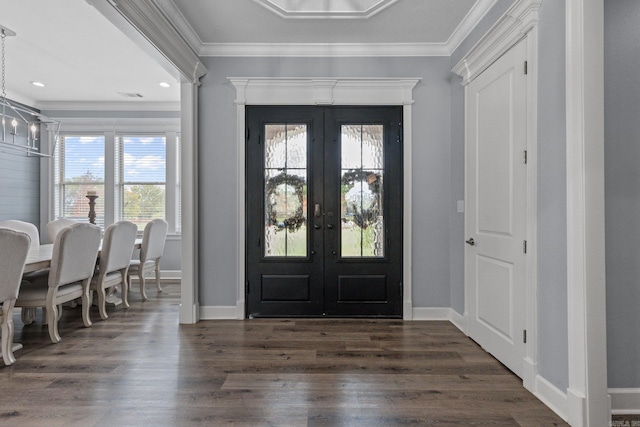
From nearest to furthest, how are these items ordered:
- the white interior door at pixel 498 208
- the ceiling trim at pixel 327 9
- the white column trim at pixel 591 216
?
the white column trim at pixel 591 216
the white interior door at pixel 498 208
the ceiling trim at pixel 327 9

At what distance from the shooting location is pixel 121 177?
234 inches

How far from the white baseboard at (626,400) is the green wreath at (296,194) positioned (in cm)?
268

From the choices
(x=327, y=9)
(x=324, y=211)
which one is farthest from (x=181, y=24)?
(x=324, y=211)

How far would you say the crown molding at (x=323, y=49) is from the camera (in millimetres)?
3641

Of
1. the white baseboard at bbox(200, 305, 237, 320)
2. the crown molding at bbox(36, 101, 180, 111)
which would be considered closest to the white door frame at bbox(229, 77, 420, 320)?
the white baseboard at bbox(200, 305, 237, 320)

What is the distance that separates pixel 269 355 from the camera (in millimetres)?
2793

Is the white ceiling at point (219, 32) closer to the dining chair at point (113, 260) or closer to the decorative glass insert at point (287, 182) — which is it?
the decorative glass insert at point (287, 182)

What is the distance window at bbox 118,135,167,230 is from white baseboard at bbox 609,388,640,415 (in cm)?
583

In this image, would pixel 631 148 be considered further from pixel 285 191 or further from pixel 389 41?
pixel 285 191

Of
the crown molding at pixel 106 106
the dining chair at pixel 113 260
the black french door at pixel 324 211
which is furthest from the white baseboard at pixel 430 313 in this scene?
the crown molding at pixel 106 106

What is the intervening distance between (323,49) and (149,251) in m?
3.34

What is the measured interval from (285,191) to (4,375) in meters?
2.56

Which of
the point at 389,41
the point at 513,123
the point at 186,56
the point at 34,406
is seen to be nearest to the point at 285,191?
the point at 186,56

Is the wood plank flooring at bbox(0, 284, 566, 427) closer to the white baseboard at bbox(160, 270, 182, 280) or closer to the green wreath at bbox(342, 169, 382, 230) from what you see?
the green wreath at bbox(342, 169, 382, 230)
